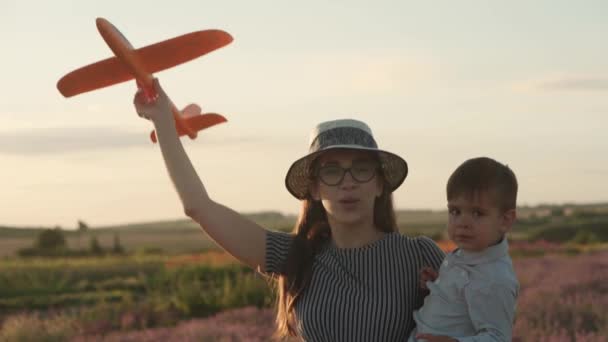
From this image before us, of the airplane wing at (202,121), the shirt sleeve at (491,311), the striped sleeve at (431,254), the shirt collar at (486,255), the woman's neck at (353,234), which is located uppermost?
the airplane wing at (202,121)

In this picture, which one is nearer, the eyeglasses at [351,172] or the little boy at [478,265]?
the little boy at [478,265]

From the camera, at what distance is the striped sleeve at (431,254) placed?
382 cm

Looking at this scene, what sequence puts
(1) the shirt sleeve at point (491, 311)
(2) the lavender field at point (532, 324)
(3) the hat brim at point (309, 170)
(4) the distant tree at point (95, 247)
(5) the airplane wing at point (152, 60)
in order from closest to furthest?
(1) the shirt sleeve at point (491, 311) < (3) the hat brim at point (309, 170) < (5) the airplane wing at point (152, 60) < (2) the lavender field at point (532, 324) < (4) the distant tree at point (95, 247)

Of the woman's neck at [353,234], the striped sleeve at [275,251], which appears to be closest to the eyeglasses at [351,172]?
the woman's neck at [353,234]

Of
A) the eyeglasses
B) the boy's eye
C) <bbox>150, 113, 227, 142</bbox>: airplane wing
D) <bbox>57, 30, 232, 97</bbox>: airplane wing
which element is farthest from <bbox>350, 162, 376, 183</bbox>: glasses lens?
<bbox>150, 113, 227, 142</bbox>: airplane wing

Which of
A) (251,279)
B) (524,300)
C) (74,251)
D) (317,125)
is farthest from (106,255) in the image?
(317,125)

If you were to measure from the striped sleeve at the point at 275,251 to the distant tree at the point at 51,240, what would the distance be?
25.9m

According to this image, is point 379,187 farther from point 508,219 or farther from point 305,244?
point 508,219

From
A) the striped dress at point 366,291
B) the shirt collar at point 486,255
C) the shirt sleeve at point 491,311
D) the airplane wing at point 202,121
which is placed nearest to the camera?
the shirt sleeve at point 491,311

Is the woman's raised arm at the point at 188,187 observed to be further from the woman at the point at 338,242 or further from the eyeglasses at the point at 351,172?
the eyeglasses at the point at 351,172

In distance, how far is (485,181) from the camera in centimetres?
336

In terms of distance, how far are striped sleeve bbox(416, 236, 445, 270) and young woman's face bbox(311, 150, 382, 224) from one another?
0.28 meters

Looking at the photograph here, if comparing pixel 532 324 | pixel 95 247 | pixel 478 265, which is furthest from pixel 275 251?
pixel 95 247

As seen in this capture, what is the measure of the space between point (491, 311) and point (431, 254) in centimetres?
58
